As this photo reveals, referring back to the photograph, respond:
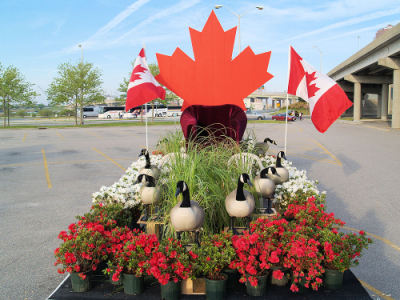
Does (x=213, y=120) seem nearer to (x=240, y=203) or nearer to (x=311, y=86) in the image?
(x=311, y=86)

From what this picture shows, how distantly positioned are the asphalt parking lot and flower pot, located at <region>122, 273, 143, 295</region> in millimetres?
1015

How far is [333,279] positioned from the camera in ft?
10.6

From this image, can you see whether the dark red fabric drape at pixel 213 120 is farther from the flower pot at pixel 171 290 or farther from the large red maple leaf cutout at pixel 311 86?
the flower pot at pixel 171 290

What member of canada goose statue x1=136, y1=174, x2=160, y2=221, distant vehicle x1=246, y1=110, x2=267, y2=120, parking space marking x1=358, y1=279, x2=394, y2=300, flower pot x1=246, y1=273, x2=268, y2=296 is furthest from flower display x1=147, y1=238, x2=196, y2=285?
distant vehicle x1=246, y1=110, x2=267, y2=120

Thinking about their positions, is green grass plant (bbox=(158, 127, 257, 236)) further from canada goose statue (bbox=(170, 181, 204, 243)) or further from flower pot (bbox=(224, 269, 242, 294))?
flower pot (bbox=(224, 269, 242, 294))

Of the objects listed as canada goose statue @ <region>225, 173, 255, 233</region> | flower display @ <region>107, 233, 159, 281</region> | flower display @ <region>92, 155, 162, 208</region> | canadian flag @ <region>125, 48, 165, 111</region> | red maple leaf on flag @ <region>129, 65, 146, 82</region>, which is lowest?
flower display @ <region>107, 233, 159, 281</region>

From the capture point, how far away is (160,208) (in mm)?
4512

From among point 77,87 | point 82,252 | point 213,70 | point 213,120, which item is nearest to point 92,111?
point 77,87

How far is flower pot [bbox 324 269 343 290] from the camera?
3.21 meters

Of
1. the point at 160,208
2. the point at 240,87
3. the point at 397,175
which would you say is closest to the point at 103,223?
the point at 160,208

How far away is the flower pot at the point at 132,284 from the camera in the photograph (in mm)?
3184

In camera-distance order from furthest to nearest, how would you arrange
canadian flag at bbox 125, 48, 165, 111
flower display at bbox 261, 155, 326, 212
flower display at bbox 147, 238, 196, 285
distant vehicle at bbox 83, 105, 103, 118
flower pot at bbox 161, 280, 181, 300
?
distant vehicle at bbox 83, 105, 103, 118 → canadian flag at bbox 125, 48, 165, 111 → flower display at bbox 261, 155, 326, 212 → flower pot at bbox 161, 280, 181, 300 → flower display at bbox 147, 238, 196, 285

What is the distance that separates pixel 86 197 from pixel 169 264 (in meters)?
4.67

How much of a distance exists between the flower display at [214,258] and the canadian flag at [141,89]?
315cm
